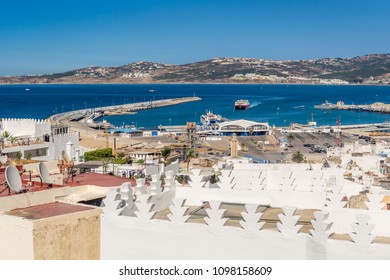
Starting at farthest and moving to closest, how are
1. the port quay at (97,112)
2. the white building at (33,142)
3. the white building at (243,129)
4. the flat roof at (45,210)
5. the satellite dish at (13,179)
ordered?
1. the port quay at (97,112)
2. the white building at (243,129)
3. the white building at (33,142)
4. the satellite dish at (13,179)
5. the flat roof at (45,210)

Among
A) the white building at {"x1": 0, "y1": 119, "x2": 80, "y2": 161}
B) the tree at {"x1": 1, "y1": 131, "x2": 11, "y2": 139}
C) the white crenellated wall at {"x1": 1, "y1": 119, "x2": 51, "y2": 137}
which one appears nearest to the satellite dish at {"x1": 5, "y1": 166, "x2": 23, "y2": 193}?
the white building at {"x1": 0, "y1": 119, "x2": 80, "y2": 161}

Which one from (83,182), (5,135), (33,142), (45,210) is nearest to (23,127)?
(5,135)

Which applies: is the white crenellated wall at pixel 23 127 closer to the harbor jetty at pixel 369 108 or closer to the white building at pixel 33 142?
the white building at pixel 33 142

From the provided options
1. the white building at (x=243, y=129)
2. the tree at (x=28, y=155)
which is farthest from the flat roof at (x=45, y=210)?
the white building at (x=243, y=129)

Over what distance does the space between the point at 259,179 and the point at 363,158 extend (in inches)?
751

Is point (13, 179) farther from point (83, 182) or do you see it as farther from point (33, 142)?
point (33, 142)

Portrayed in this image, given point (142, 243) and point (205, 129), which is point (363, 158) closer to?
point (142, 243)

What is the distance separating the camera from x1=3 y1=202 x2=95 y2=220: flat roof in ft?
24.8

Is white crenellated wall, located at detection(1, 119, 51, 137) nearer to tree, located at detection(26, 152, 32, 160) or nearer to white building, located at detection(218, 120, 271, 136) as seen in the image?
tree, located at detection(26, 152, 32, 160)

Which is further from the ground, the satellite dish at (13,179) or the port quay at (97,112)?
the satellite dish at (13,179)

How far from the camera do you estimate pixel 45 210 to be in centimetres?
798

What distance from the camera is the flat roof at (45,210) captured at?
7555mm

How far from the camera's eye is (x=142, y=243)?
7.16m

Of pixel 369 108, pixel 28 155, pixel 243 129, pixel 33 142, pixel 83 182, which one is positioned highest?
pixel 83 182
